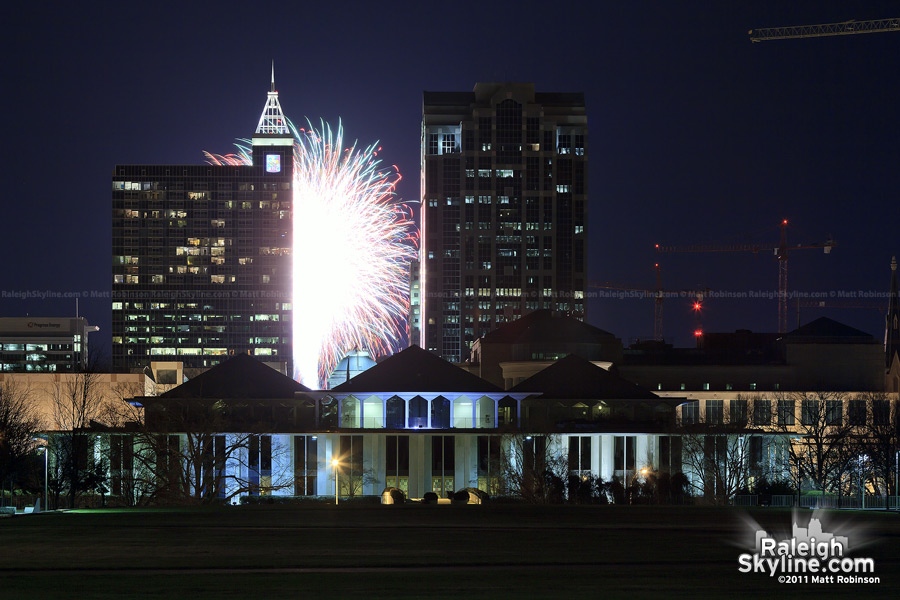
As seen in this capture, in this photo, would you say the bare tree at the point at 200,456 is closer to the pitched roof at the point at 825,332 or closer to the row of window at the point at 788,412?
the row of window at the point at 788,412

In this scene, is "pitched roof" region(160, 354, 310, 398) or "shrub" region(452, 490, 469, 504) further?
"pitched roof" region(160, 354, 310, 398)

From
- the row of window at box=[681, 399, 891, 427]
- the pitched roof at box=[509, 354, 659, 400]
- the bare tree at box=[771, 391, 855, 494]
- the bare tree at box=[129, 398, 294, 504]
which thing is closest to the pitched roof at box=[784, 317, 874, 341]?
the row of window at box=[681, 399, 891, 427]

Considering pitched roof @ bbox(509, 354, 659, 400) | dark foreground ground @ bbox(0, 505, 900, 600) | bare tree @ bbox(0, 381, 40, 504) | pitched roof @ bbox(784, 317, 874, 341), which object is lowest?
bare tree @ bbox(0, 381, 40, 504)

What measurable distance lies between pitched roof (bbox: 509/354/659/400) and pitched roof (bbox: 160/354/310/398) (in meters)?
28.8

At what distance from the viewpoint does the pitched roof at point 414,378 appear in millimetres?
147625

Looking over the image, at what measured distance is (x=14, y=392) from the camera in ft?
589

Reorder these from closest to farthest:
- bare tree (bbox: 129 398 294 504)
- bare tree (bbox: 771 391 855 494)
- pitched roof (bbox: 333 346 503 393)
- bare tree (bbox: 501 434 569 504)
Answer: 1. bare tree (bbox: 129 398 294 504)
2. bare tree (bbox: 501 434 569 504)
3. bare tree (bbox: 771 391 855 494)
4. pitched roof (bbox: 333 346 503 393)

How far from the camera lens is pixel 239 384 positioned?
148 metres

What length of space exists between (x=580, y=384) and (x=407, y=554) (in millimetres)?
99504

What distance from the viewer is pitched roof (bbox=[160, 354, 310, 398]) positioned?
145 m

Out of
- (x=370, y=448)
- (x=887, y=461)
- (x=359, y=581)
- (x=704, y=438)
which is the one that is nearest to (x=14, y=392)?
(x=370, y=448)

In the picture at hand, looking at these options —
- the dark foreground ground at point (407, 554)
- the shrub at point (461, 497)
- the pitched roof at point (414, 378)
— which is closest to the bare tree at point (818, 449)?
the shrub at point (461, 497)

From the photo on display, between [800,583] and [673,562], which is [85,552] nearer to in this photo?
[673,562]

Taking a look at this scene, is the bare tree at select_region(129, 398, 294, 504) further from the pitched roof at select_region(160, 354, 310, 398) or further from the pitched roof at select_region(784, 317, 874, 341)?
the pitched roof at select_region(784, 317, 874, 341)
